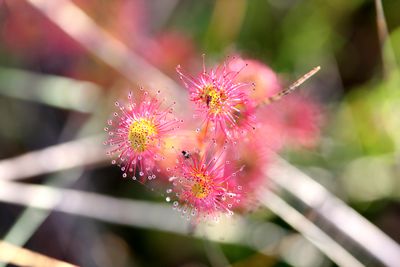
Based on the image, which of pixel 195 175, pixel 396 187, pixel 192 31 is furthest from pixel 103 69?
pixel 396 187

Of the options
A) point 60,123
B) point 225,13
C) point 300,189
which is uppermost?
point 225,13

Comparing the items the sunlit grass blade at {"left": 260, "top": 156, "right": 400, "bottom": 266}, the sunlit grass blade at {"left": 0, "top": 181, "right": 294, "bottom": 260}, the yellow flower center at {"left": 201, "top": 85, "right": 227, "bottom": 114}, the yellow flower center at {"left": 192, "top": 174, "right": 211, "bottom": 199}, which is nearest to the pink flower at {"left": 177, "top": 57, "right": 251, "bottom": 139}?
the yellow flower center at {"left": 201, "top": 85, "right": 227, "bottom": 114}

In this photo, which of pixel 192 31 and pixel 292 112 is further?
pixel 192 31

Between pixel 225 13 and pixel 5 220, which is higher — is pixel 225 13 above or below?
above

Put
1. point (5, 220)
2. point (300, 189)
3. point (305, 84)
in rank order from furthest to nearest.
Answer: point (305, 84)
point (5, 220)
point (300, 189)

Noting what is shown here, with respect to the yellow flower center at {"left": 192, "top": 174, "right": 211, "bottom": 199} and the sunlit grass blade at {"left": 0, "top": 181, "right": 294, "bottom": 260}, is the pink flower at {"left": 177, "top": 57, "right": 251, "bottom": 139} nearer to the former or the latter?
the yellow flower center at {"left": 192, "top": 174, "right": 211, "bottom": 199}

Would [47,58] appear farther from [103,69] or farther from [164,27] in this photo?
[164,27]

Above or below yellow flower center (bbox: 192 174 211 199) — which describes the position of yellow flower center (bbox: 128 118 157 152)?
above

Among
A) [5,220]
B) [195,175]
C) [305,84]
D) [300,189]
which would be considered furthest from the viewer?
[305,84]
